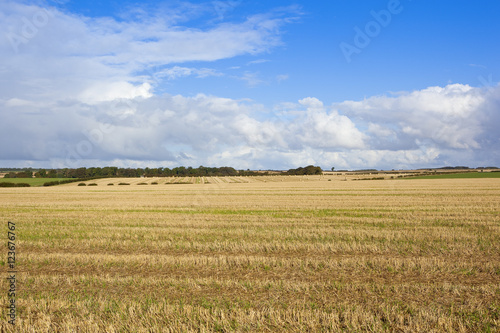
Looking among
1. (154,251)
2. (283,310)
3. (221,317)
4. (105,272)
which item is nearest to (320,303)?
(283,310)

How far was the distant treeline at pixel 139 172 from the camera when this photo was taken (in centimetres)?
11121

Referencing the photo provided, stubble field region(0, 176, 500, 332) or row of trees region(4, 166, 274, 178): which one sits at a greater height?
row of trees region(4, 166, 274, 178)

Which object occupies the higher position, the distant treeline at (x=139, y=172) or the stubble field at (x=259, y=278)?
the distant treeline at (x=139, y=172)

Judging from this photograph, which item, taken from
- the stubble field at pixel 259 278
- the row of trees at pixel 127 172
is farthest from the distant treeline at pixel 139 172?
the stubble field at pixel 259 278

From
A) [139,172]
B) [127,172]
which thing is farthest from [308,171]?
[127,172]

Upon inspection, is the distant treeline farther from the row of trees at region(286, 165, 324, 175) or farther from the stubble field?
the stubble field

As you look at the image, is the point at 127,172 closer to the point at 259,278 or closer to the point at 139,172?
the point at 139,172

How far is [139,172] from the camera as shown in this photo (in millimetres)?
128375

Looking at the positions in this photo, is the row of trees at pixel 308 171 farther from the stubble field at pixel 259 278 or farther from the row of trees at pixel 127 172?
the stubble field at pixel 259 278

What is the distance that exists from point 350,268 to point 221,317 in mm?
4732

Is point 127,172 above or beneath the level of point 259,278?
above

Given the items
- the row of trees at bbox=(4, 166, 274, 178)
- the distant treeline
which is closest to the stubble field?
the distant treeline

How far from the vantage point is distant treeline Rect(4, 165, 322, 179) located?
111 metres

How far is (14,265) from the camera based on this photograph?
35.9 ft
